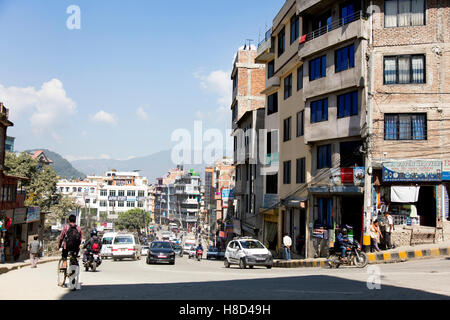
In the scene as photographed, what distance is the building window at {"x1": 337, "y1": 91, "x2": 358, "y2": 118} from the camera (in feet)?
94.8

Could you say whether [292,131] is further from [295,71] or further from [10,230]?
[10,230]

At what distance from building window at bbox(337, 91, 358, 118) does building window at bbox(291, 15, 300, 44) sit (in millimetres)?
8182

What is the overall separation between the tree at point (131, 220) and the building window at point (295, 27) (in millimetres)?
92132

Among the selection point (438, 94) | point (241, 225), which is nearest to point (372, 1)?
point (438, 94)

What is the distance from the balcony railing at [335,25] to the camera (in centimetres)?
2901

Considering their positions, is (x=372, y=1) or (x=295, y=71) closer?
(x=372, y=1)

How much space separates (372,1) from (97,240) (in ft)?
69.4

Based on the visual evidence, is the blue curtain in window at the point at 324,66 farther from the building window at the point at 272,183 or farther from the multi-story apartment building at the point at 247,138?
the multi-story apartment building at the point at 247,138

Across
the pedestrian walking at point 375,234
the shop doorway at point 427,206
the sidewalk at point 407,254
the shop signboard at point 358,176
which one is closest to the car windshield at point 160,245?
the sidewalk at point 407,254

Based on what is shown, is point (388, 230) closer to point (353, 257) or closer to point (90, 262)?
point (353, 257)

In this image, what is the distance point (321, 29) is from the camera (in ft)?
107

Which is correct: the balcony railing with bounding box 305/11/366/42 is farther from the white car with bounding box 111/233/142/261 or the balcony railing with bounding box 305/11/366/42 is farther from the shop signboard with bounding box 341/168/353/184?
the white car with bounding box 111/233/142/261

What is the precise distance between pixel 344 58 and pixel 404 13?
4280 mm

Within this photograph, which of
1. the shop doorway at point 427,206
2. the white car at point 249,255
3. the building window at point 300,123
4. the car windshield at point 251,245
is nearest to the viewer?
the white car at point 249,255
